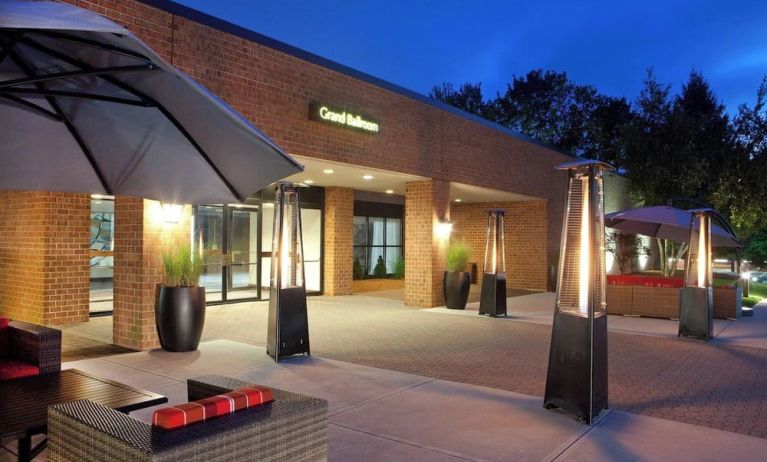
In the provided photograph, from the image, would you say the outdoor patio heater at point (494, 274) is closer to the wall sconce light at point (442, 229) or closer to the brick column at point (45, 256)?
the wall sconce light at point (442, 229)

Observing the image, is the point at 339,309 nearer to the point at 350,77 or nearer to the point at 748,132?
the point at 350,77

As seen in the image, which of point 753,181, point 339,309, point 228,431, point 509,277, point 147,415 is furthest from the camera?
point 509,277

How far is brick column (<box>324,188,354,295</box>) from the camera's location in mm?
15570

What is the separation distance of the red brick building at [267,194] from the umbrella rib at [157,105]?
4.11m

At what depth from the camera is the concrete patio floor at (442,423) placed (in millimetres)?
4191

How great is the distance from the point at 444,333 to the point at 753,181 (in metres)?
13.1

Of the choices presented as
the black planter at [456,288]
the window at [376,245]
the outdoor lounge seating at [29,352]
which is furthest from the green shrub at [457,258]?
the outdoor lounge seating at [29,352]

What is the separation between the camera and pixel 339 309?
12.6m

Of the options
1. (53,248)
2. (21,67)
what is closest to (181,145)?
(21,67)

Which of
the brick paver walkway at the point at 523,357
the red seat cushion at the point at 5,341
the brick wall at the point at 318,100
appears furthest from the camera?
the brick wall at the point at 318,100

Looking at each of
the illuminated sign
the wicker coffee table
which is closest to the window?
the illuminated sign

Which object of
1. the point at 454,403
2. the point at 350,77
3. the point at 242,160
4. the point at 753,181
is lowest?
the point at 454,403

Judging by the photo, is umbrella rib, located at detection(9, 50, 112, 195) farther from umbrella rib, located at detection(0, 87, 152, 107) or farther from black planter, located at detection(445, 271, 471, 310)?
black planter, located at detection(445, 271, 471, 310)

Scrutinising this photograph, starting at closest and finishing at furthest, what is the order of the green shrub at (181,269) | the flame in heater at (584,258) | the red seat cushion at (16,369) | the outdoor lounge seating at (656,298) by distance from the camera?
the red seat cushion at (16,369) → the flame in heater at (584,258) → the green shrub at (181,269) → the outdoor lounge seating at (656,298)
